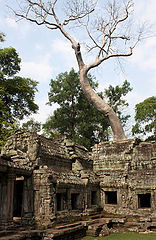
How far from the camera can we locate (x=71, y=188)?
12.4 metres

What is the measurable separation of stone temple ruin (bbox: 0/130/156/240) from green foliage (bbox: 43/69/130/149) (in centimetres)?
1259

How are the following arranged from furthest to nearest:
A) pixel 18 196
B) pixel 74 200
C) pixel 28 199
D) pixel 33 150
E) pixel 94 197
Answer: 1. pixel 94 197
2. pixel 74 200
3. pixel 18 196
4. pixel 33 150
5. pixel 28 199

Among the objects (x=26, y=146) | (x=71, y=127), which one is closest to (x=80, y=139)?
Answer: (x=71, y=127)

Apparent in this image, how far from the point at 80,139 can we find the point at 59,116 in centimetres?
439

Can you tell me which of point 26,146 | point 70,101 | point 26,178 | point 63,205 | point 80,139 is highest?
point 70,101

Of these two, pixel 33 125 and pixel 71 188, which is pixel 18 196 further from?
pixel 33 125

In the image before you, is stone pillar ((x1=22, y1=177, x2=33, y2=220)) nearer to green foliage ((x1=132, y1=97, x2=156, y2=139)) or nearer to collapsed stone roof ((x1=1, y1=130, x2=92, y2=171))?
collapsed stone roof ((x1=1, y1=130, x2=92, y2=171))

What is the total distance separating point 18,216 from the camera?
12141 mm

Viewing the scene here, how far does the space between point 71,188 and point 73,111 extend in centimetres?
1866

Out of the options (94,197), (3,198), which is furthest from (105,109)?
(3,198)

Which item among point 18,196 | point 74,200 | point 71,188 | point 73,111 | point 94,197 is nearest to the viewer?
point 71,188

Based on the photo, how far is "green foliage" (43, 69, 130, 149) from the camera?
97.9 ft

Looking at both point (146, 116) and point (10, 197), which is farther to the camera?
point (146, 116)

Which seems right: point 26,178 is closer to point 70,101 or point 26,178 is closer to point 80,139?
point 80,139
